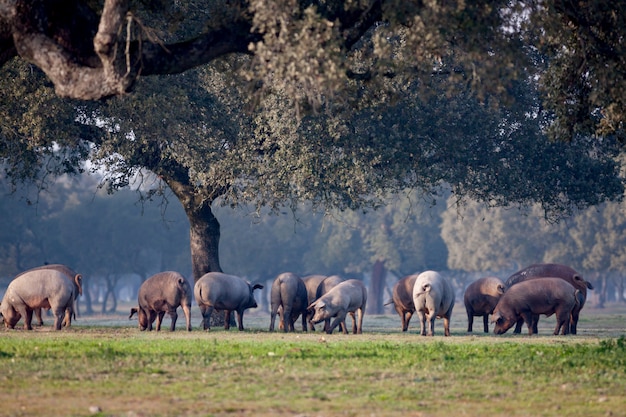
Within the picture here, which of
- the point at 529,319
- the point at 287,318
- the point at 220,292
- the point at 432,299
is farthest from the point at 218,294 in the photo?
the point at 529,319

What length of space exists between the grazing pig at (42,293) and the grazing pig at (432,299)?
11.0 m

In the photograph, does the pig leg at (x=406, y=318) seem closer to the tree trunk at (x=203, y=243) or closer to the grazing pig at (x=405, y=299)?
the grazing pig at (x=405, y=299)

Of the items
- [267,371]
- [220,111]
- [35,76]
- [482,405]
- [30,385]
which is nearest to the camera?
[482,405]

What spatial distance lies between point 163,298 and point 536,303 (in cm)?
1260

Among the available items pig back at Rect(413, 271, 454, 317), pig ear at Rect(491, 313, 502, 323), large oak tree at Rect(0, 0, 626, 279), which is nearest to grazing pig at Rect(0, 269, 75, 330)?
large oak tree at Rect(0, 0, 626, 279)

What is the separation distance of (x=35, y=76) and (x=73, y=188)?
65.9m

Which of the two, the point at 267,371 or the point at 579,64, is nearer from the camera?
the point at 267,371

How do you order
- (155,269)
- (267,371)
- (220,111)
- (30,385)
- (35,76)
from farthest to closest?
(155,269)
(220,111)
(35,76)
(267,371)
(30,385)

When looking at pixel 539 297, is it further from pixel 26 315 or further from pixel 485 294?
pixel 26 315

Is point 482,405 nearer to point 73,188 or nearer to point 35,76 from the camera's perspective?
point 35,76

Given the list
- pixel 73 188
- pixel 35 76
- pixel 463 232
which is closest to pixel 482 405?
pixel 35 76

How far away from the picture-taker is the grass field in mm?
10984

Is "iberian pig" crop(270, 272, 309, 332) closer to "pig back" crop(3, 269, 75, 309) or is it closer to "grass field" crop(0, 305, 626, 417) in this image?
"pig back" crop(3, 269, 75, 309)

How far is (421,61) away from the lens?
61.2 feet
